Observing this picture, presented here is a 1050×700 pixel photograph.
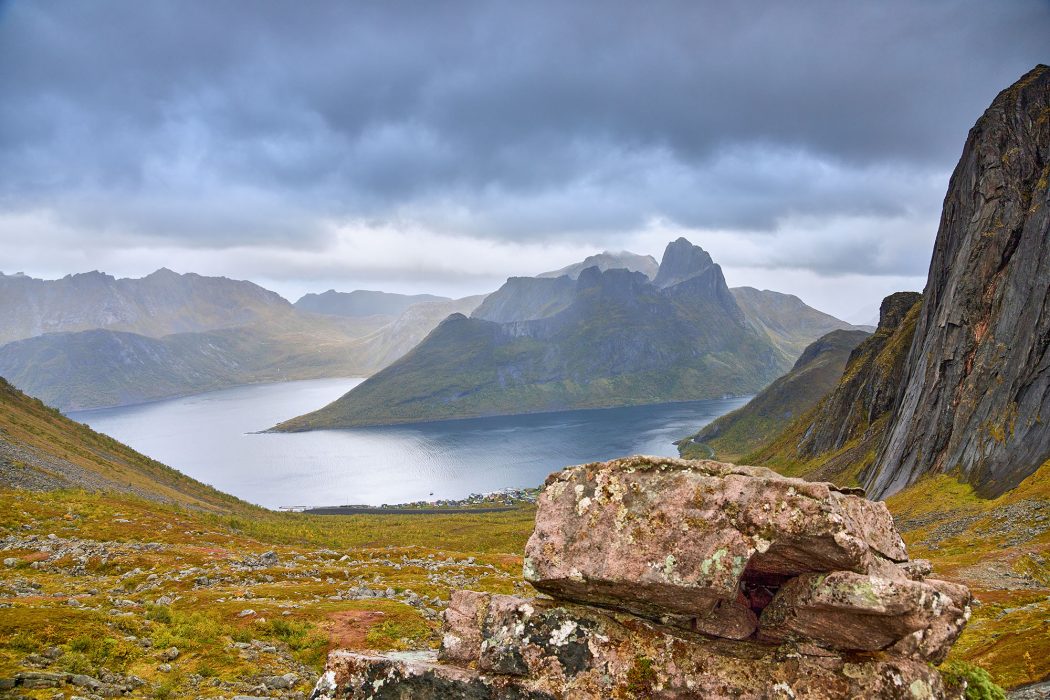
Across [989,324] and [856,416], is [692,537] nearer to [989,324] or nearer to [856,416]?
[989,324]

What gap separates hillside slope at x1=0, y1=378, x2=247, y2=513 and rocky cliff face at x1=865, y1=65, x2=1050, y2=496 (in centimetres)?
9831

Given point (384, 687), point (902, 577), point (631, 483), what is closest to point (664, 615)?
point (631, 483)

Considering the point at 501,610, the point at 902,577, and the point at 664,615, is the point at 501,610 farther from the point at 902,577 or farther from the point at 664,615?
the point at 902,577

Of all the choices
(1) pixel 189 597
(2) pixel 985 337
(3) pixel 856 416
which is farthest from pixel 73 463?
(3) pixel 856 416

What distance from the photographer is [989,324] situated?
74.8m

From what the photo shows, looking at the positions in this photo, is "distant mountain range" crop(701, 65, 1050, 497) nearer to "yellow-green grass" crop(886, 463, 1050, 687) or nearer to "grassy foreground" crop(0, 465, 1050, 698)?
"yellow-green grass" crop(886, 463, 1050, 687)

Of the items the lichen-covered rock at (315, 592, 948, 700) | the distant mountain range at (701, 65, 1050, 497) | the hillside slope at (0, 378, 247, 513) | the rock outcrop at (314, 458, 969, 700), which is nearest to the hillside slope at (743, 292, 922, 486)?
the distant mountain range at (701, 65, 1050, 497)

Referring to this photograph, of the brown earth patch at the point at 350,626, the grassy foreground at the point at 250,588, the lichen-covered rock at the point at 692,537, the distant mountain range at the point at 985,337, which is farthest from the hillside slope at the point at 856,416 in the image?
the lichen-covered rock at the point at 692,537

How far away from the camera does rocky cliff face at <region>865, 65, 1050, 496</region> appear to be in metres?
64.5

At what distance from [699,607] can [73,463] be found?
84275 millimetres

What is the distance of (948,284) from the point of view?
287ft

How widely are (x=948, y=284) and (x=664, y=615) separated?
98222mm

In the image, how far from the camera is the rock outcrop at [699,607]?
465 inches

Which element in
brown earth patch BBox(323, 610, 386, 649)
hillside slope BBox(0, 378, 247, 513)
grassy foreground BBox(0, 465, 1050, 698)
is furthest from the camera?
hillside slope BBox(0, 378, 247, 513)
